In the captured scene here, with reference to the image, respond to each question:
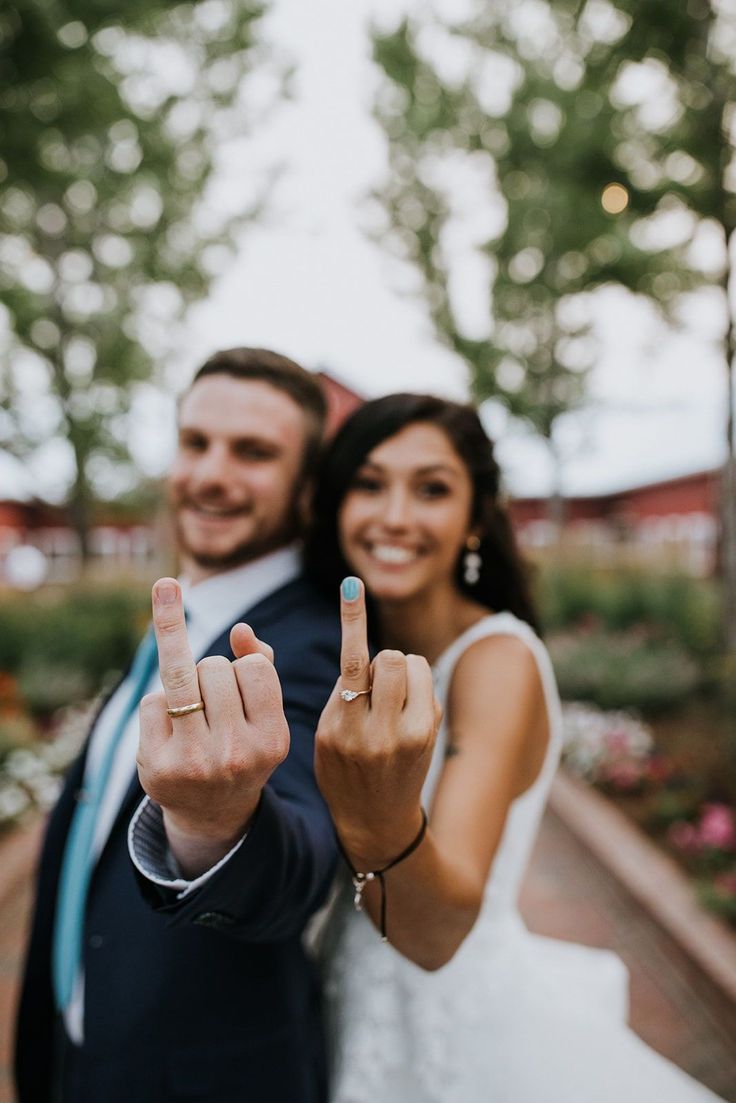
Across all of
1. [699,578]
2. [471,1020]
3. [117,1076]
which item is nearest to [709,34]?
[699,578]

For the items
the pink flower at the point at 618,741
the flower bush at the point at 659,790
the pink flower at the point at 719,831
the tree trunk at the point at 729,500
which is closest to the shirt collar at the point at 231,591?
the flower bush at the point at 659,790

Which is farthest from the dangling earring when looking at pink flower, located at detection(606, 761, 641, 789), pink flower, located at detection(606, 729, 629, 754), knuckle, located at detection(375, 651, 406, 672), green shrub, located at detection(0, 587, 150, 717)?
green shrub, located at detection(0, 587, 150, 717)

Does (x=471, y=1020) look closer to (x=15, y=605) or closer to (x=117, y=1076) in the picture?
(x=117, y=1076)

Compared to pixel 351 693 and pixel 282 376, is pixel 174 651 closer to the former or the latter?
pixel 351 693

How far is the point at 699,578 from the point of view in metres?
9.32

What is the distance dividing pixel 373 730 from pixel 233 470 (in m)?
0.97

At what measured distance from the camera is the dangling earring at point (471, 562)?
2.09 meters

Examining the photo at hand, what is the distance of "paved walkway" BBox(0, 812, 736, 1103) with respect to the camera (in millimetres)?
2887

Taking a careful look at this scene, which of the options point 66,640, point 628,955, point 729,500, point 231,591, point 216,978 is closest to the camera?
point 216,978

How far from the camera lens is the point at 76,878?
1.55 metres

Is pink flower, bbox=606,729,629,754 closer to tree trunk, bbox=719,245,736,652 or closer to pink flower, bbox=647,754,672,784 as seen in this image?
pink flower, bbox=647,754,672,784

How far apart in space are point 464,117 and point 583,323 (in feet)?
13.6

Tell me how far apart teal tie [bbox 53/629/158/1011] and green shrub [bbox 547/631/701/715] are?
19.6 ft

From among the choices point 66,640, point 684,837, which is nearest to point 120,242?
point 66,640
